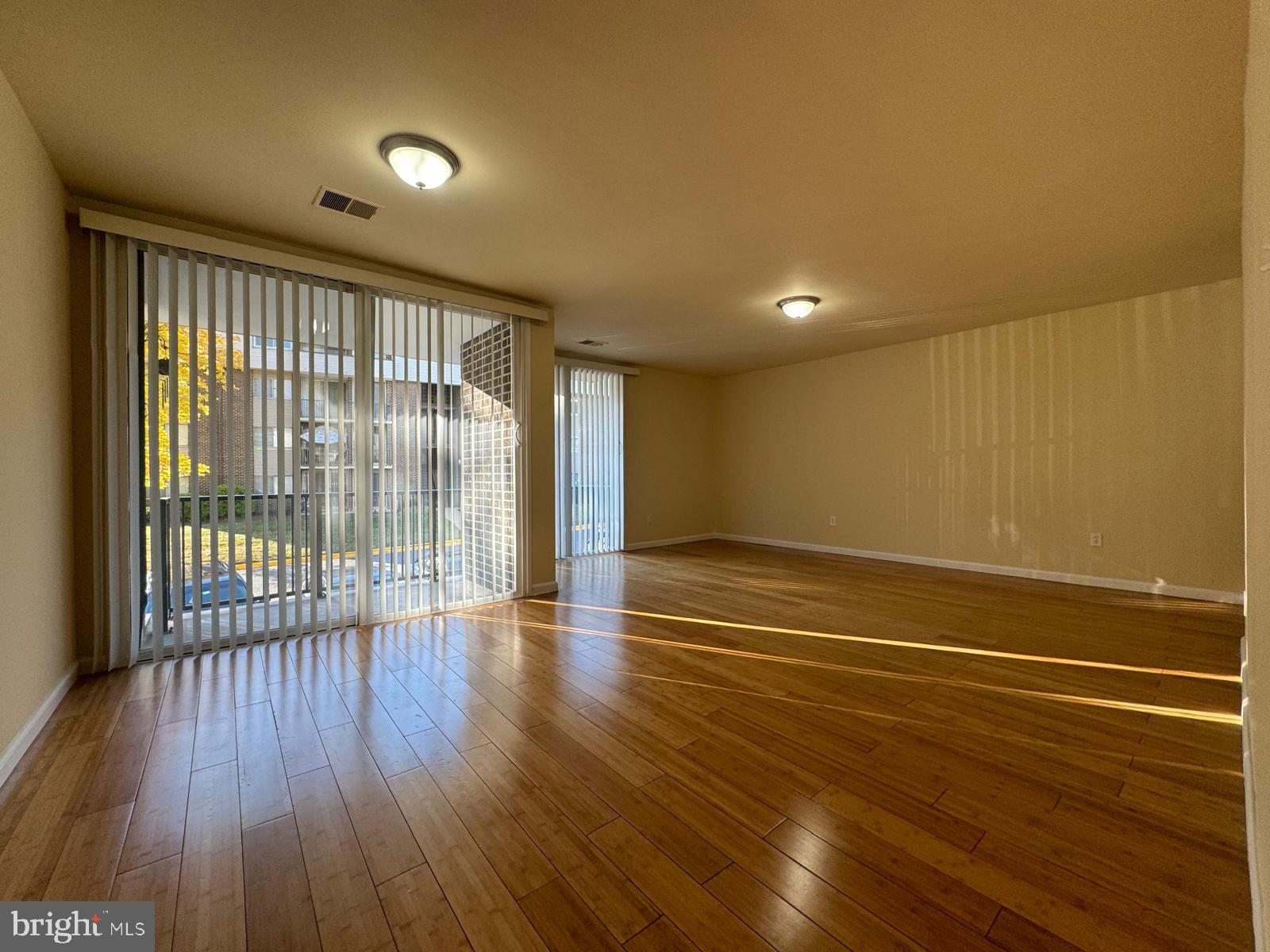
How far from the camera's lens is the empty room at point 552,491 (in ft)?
4.40

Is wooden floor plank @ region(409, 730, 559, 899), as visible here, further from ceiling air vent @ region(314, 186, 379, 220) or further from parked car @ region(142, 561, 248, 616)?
ceiling air vent @ region(314, 186, 379, 220)

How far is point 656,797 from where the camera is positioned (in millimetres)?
1679

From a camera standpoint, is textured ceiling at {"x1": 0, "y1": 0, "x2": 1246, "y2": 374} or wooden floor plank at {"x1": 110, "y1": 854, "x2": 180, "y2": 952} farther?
textured ceiling at {"x1": 0, "y1": 0, "x2": 1246, "y2": 374}

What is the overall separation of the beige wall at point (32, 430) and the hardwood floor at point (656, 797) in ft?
1.16

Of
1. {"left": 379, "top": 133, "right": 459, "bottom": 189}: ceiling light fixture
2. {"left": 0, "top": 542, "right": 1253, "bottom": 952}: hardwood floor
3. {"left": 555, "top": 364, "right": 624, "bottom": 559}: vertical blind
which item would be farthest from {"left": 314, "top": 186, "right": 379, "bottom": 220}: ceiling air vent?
{"left": 555, "top": 364, "right": 624, "bottom": 559}: vertical blind

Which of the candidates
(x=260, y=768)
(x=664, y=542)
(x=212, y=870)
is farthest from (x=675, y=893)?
(x=664, y=542)

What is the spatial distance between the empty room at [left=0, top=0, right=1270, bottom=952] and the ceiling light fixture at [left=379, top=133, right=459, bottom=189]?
0.8 inches

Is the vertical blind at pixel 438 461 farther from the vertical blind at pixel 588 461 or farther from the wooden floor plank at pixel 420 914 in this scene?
the wooden floor plank at pixel 420 914

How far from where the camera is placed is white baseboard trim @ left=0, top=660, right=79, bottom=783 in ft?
5.88

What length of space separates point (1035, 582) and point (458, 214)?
615 centimetres

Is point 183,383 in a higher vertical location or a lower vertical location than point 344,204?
lower

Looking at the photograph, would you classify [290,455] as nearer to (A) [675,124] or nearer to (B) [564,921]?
(A) [675,124]

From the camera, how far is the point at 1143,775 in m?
1.78

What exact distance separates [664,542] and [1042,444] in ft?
16.0
